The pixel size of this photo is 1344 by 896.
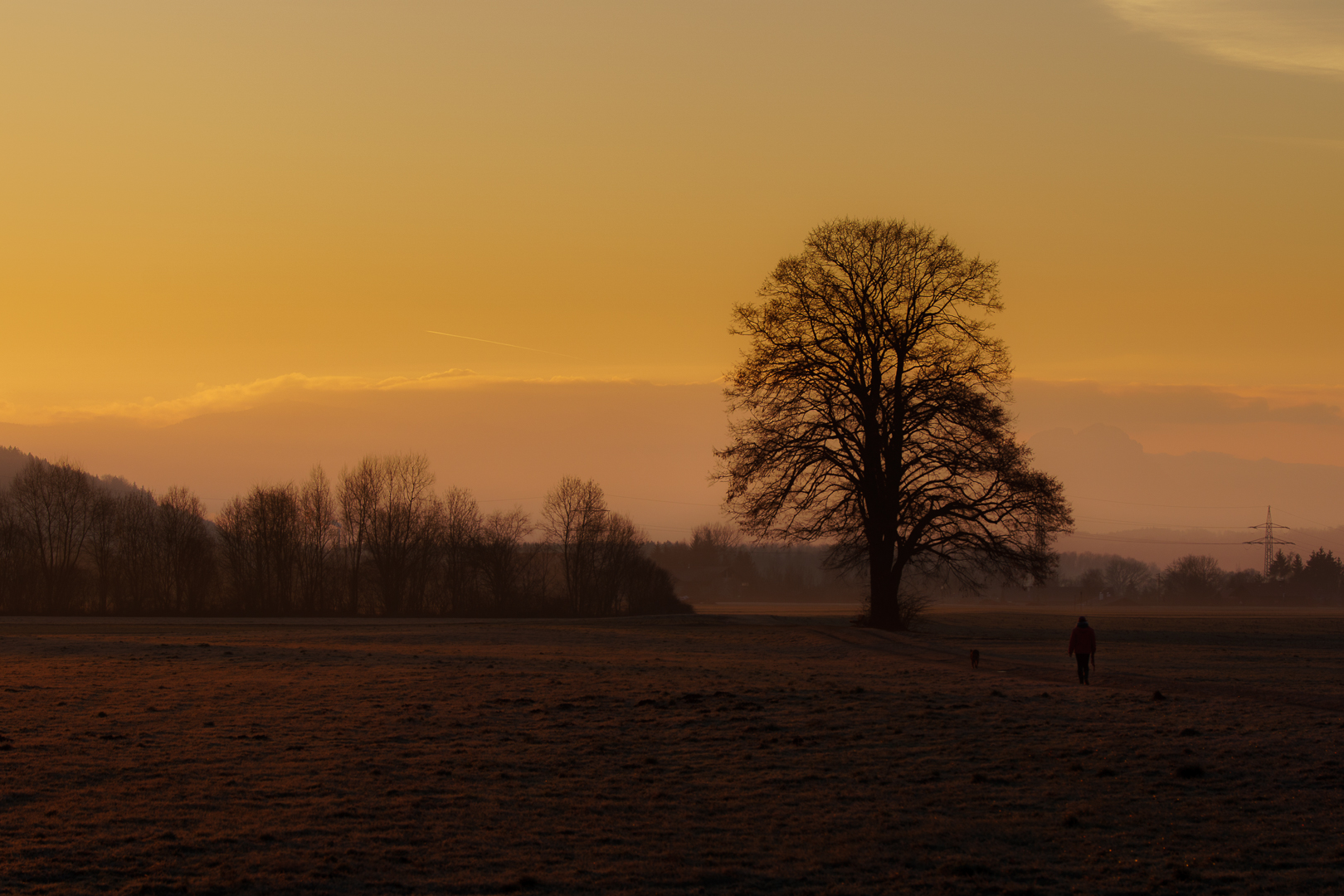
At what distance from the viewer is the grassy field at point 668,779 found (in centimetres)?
1153

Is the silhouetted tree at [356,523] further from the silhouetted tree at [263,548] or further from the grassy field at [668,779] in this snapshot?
the grassy field at [668,779]

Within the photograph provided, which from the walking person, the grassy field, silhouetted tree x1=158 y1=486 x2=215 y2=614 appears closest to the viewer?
the grassy field

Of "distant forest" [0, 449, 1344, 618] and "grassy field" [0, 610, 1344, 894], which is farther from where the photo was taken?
"distant forest" [0, 449, 1344, 618]

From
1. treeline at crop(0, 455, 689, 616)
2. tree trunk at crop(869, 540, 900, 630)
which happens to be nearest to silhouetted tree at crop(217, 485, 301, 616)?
treeline at crop(0, 455, 689, 616)

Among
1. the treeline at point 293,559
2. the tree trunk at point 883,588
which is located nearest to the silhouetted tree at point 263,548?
the treeline at point 293,559

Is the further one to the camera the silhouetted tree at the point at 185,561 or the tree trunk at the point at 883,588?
the silhouetted tree at the point at 185,561

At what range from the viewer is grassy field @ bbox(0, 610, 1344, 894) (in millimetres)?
11531

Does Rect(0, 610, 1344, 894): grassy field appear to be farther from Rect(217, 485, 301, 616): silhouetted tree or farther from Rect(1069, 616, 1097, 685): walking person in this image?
Rect(217, 485, 301, 616): silhouetted tree

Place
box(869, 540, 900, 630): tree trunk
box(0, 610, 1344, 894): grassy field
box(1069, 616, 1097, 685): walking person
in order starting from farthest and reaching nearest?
1. box(869, 540, 900, 630): tree trunk
2. box(1069, 616, 1097, 685): walking person
3. box(0, 610, 1344, 894): grassy field

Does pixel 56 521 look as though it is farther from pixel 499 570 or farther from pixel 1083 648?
pixel 1083 648

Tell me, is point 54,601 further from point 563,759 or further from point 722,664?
point 563,759

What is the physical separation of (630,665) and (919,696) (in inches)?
410

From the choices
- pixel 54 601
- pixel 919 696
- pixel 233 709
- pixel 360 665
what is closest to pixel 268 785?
pixel 233 709

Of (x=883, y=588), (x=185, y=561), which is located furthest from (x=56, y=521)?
(x=883, y=588)
